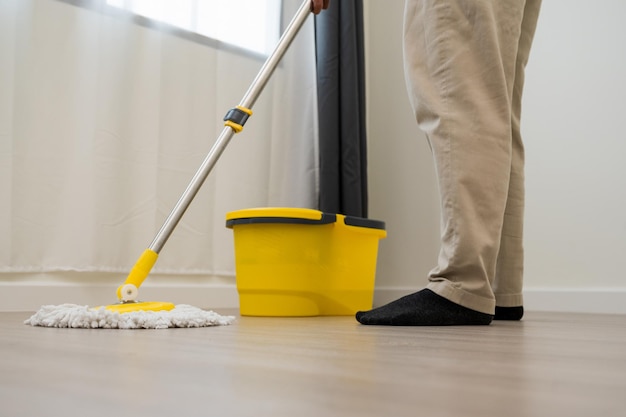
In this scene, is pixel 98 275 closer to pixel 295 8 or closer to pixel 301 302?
pixel 301 302

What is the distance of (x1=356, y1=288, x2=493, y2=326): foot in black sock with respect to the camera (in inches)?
43.3

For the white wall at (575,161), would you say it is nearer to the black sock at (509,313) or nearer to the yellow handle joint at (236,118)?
the black sock at (509,313)

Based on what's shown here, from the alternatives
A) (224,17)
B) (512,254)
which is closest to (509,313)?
(512,254)

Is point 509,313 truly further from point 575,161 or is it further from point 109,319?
point 575,161

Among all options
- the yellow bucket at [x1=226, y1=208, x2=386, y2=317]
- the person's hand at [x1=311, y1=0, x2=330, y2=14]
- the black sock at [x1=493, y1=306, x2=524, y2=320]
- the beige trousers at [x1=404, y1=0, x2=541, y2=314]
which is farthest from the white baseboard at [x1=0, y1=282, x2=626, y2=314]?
the beige trousers at [x1=404, y1=0, x2=541, y2=314]

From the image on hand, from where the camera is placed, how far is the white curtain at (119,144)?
1.75m

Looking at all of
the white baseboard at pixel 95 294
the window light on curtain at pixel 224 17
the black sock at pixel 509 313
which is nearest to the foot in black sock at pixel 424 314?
the black sock at pixel 509 313

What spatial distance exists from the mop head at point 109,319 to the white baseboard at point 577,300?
1473mm

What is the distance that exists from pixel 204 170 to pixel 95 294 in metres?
0.66

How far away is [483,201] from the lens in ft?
3.81

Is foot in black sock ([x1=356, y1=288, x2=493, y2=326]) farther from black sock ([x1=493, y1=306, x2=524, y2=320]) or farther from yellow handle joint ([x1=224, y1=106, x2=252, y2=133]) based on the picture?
yellow handle joint ([x1=224, y1=106, x2=252, y2=133])

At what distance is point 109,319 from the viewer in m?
1.02

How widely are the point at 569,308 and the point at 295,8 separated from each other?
56.6 inches

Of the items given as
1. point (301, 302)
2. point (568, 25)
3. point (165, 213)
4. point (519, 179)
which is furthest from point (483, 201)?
point (568, 25)
